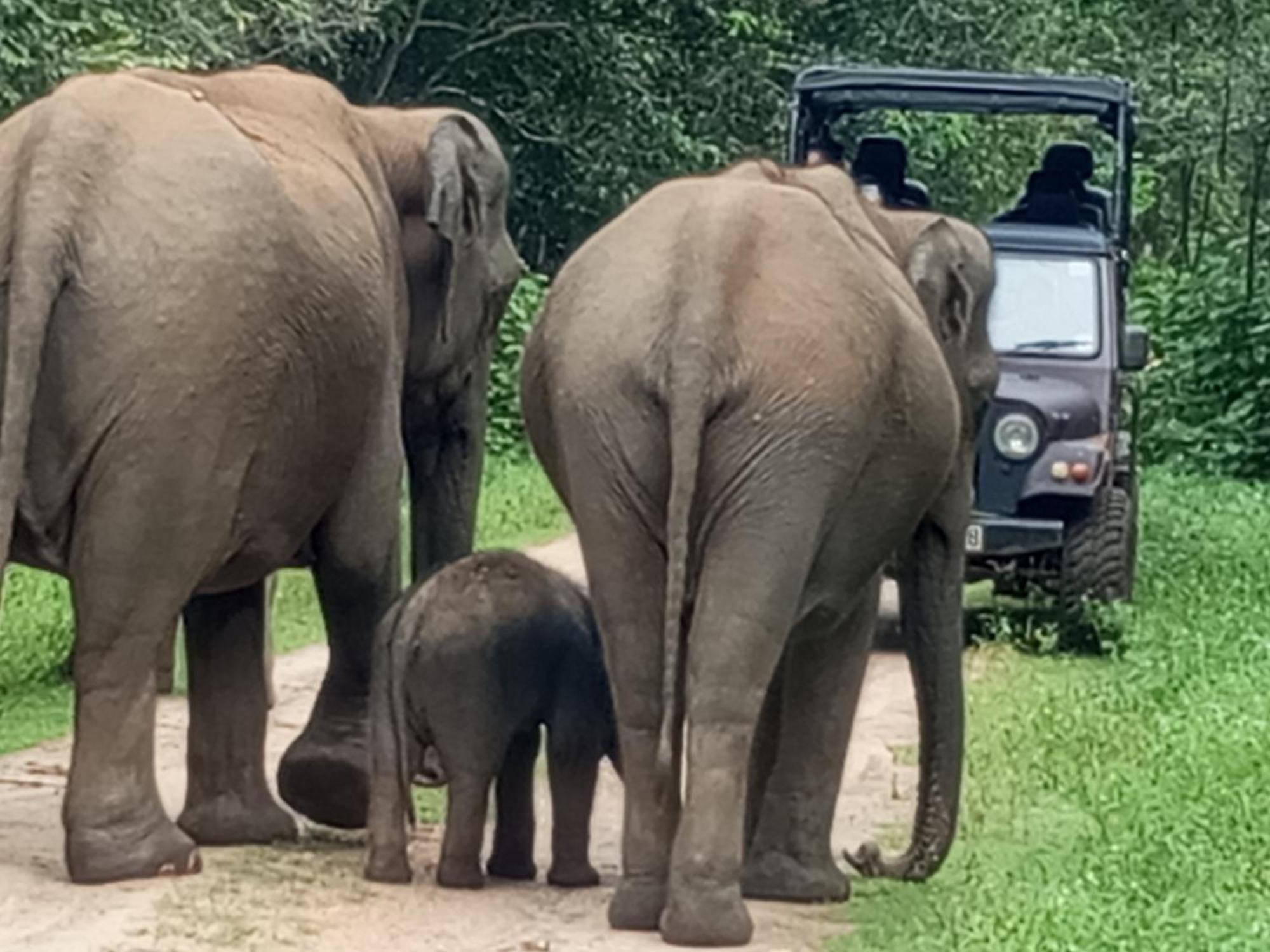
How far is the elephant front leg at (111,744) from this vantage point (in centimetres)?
789

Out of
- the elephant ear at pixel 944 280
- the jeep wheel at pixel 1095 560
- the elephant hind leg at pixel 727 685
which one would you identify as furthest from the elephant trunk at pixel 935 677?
the jeep wheel at pixel 1095 560

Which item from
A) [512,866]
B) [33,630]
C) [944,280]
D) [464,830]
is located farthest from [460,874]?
[33,630]

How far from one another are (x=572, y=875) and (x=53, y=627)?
6558 millimetres

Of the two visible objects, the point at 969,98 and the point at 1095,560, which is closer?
the point at 1095,560

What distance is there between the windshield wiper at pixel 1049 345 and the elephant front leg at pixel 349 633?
6831mm

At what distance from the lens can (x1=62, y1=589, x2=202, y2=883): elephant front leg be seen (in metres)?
7.89

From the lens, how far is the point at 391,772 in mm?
8078

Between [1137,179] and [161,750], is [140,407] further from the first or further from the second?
[1137,179]

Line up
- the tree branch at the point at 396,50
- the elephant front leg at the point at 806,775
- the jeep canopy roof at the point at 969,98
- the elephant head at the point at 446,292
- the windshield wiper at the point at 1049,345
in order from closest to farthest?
the elephant front leg at the point at 806,775 → the elephant head at the point at 446,292 → the windshield wiper at the point at 1049,345 → the jeep canopy roof at the point at 969,98 → the tree branch at the point at 396,50

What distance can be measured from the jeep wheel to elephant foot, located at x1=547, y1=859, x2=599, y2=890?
7.14m

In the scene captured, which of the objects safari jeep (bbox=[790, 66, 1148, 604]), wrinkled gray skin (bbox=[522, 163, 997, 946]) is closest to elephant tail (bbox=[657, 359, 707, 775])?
wrinkled gray skin (bbox=[522, 163, 997, 946])

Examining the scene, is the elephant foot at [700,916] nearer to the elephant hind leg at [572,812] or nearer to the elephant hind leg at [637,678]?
the elephant hind leg at [637,678]

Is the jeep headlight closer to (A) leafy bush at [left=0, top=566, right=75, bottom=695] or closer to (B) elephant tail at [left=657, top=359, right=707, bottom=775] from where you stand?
(A) leafy bush at [left=0, top=566, right=75, bottom=695]

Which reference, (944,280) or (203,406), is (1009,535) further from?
(203,406)
